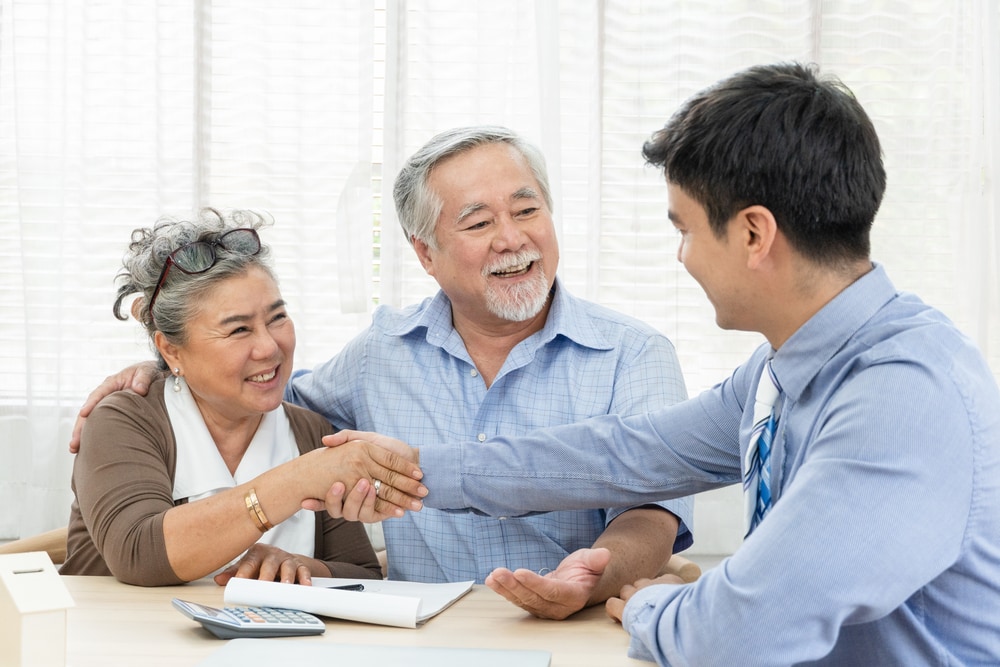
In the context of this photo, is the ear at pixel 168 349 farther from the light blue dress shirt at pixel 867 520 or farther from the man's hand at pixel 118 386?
the light blue dress shirt at pixel 867 520

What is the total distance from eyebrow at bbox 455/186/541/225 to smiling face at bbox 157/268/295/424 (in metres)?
0.46

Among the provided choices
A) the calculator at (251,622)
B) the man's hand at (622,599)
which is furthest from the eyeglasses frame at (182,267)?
the man's hand at (622,599)

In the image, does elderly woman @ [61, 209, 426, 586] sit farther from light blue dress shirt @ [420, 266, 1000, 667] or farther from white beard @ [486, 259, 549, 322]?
light blue dress shirt @ [420, 266, 1000, 667]

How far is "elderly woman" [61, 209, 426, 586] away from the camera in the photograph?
5.90ft

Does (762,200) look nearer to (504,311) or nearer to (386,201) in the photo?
(504,311)

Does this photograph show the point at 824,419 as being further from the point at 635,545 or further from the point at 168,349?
the point at 168,349

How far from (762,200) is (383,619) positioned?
0.81 m

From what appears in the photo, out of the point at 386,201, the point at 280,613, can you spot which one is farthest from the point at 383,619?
the point at 386,201

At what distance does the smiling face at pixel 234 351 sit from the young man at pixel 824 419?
1.04m

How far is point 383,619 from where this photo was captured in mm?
1508

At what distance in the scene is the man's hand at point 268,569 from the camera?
1.78m

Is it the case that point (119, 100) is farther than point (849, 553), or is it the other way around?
point (119, 100)

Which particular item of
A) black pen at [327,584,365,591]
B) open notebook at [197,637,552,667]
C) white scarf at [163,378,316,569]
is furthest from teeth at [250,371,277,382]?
open notebook at [197,637,552,667]

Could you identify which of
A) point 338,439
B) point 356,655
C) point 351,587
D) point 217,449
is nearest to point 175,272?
point 217,449
